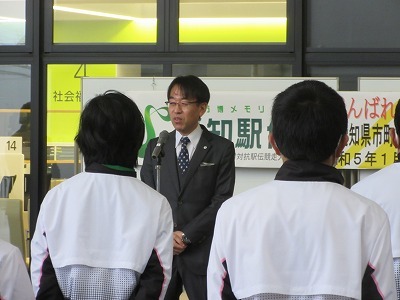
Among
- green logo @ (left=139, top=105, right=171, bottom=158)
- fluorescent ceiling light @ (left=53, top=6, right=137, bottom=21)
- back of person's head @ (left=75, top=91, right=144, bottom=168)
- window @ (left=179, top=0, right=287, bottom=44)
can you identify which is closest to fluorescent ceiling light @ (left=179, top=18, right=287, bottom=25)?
window @ (left=179, top=0, right=287, bottom=44)

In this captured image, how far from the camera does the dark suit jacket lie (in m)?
4.36

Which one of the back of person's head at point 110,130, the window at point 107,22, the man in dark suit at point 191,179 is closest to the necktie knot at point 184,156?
the man in dark suit at point 191,179

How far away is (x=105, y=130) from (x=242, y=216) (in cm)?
72

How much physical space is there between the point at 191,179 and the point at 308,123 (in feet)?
8.01

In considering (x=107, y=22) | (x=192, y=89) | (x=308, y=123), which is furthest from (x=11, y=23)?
(x=308, y=123)

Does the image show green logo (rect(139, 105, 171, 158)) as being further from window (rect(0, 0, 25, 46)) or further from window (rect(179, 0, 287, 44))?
window (rect(0, 0, 25, 46))

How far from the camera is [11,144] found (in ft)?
21.6

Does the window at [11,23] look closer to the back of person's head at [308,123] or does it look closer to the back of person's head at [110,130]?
the back of person's head at [110,130]

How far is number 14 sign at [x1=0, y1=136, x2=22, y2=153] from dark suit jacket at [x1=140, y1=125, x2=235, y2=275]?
2324 millimetres

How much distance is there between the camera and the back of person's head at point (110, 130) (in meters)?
2.58

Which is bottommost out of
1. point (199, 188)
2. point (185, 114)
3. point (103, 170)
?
point (199, 188)

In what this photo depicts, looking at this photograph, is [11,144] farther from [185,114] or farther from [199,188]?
[199,188]

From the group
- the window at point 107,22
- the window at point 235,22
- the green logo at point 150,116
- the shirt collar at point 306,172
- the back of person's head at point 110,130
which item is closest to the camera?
the shirt collar at point 306,172

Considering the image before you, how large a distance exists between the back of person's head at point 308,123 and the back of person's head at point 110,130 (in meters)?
0.66
